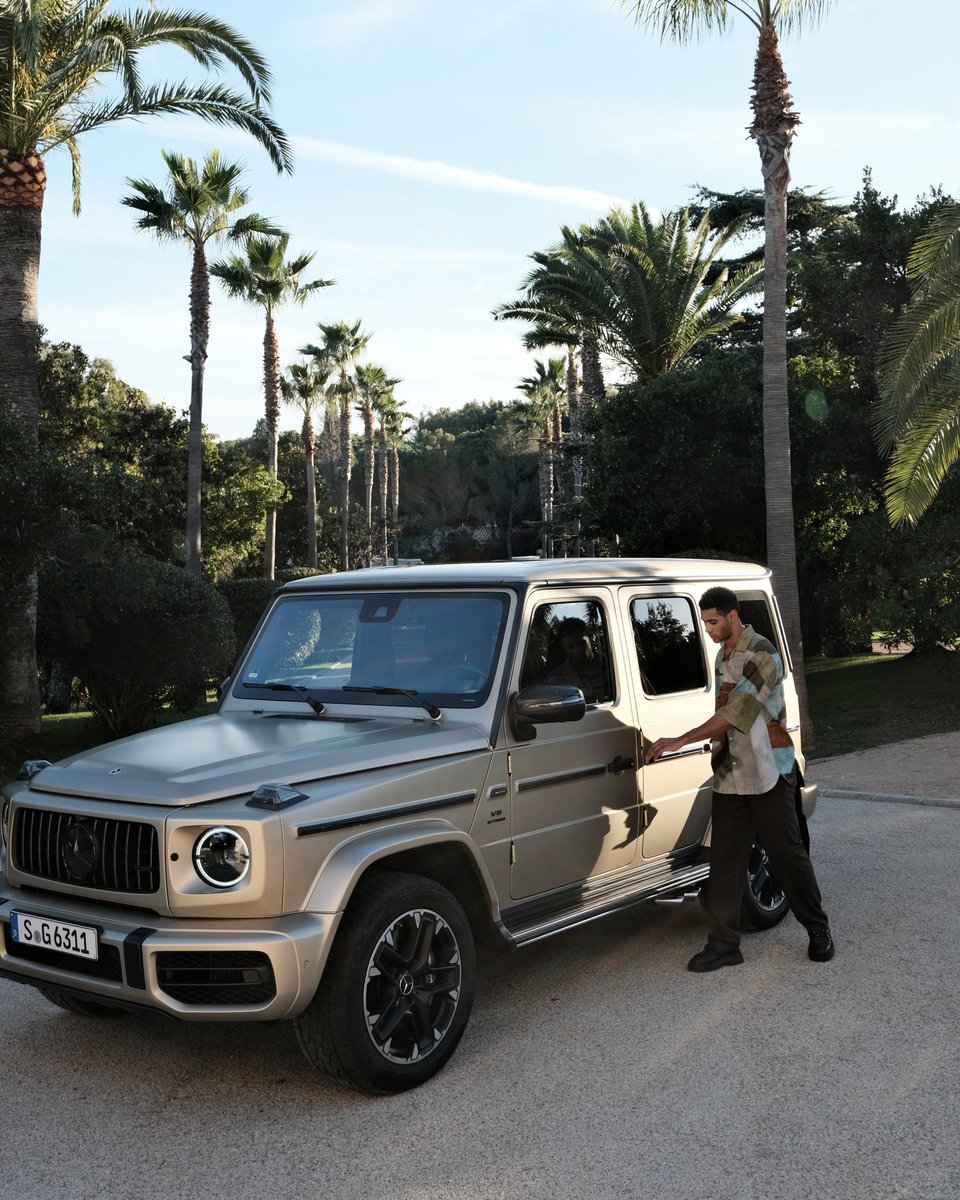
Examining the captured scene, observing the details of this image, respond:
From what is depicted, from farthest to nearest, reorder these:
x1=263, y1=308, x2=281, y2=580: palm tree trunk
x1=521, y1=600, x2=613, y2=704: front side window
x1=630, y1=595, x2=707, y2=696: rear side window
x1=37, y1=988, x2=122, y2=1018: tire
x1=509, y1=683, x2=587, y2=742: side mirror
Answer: x1=263, y1=308, x2=281, y2=580: palm tree trunk < x1=630, y1=595, x2=707, y2=696: rear side window < x1=521, y1=600, x2=613, y2=704: front side window < x1=37, y1=988, x2=122, y2=1018: tire < x1=509, y1=683, x2=587, y2=742: side mirror

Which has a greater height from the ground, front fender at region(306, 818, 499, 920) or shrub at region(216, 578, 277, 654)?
shrub at region(216, 578, 277, 654)

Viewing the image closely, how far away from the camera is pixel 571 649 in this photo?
5.36m

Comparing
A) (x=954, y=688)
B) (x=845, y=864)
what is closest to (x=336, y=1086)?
(x=845, y=864)

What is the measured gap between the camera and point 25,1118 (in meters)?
4.24

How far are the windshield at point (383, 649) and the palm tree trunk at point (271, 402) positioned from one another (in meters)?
33.6

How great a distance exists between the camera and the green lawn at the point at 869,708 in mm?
15625

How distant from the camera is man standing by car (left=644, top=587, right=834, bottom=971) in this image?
5.56m

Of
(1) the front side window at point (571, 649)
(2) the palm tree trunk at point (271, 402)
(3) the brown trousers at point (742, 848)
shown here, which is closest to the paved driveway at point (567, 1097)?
(3) the brown trousers at point (742, 848)

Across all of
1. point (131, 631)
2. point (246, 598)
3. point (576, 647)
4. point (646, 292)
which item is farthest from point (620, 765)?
point (246, 598)

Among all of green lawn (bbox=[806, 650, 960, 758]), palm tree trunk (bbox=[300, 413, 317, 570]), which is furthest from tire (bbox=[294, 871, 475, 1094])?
palm tree trunk (bbox=[300, 413, 317, 570])

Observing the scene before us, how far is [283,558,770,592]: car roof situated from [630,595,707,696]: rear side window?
0.14m

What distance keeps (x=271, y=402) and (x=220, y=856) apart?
129ft

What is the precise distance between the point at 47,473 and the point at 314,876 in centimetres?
935

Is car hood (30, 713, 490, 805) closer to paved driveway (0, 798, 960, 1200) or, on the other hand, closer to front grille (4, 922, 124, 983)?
front grille (4, 922, 124, 983)
